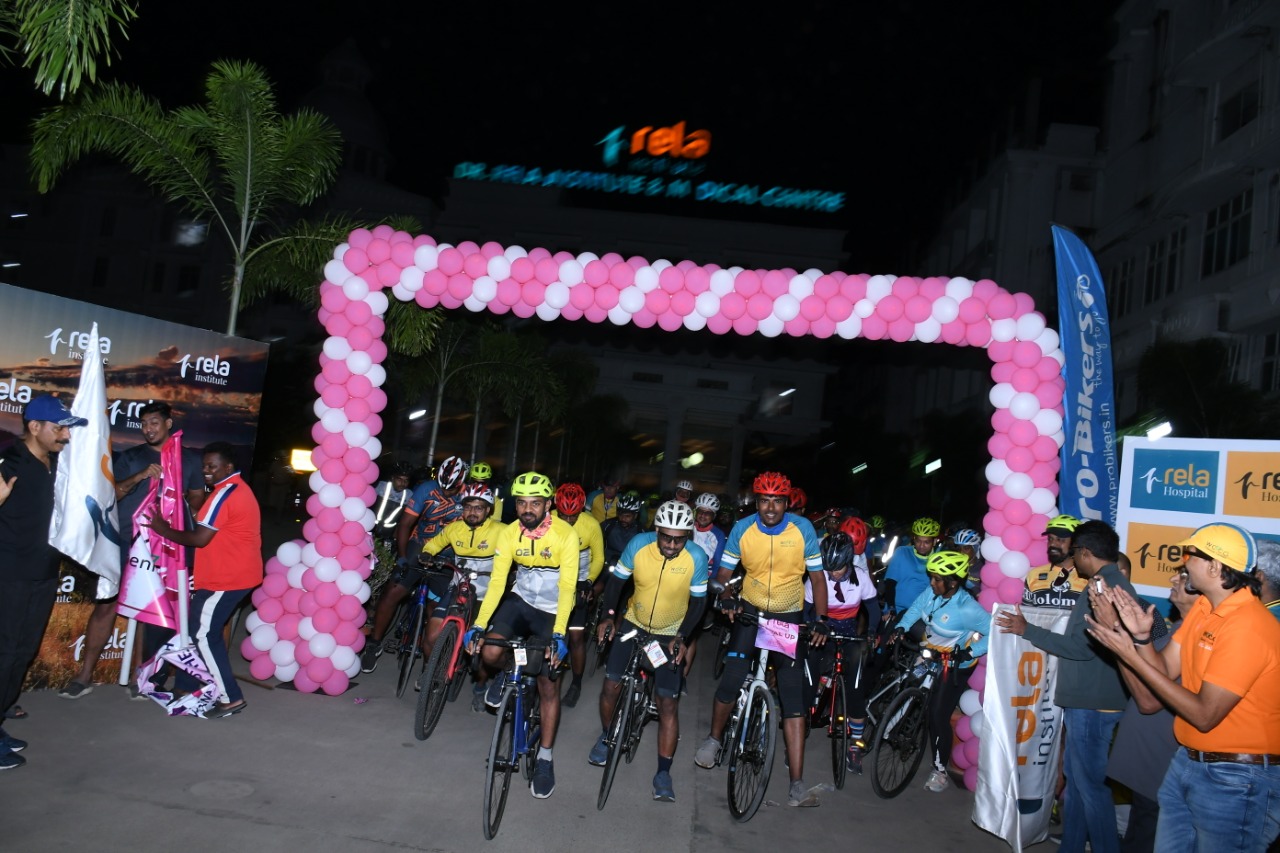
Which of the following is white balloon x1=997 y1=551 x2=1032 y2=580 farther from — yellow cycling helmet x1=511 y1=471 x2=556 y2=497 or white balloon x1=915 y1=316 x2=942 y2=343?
yellow cycling helmet x1=511 y1=471 x2=556 y2=497

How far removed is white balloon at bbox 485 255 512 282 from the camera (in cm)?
935

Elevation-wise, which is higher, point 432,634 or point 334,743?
point 432,634

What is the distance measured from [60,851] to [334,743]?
251cm

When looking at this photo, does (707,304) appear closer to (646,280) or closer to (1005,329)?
(646,280)

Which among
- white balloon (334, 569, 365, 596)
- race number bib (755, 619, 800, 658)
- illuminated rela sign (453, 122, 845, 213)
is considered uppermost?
illuminated rela sign (453, 122, 845, 213)

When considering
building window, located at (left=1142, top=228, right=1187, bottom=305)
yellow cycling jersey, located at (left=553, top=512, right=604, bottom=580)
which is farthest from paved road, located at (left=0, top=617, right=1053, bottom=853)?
building window, located at (left=1142, top=228, right=1187, bottom=305)

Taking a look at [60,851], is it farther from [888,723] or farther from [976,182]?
[976,182]

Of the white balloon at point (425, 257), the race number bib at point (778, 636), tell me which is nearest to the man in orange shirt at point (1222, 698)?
the race number bib at point (778, 636)

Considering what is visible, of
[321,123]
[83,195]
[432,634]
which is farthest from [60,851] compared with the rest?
[83,195]

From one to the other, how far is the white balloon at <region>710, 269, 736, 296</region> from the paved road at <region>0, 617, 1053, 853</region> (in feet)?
13.4

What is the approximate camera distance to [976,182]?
171ft

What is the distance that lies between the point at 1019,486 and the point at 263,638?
6925 mm

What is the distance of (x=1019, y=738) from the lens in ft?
20.5

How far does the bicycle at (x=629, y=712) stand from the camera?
262 inches
